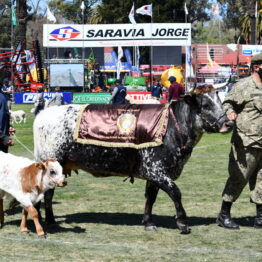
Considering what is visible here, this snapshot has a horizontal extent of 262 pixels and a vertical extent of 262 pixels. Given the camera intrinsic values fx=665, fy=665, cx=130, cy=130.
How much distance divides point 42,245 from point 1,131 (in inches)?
79.6

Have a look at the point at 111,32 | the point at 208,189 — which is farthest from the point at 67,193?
the point at 111,32

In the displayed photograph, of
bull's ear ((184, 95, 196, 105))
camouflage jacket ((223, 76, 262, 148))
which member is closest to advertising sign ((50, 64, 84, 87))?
bull's ear ((184, 95, 196, 105))

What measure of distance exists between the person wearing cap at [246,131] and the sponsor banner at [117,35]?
35.5m

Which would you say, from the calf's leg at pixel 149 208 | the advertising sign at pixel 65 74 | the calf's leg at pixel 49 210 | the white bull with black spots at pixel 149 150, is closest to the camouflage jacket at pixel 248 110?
the white bull with black spots at pixel 149 150

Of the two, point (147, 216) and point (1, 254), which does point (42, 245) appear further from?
point (147, 216)

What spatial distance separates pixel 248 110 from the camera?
8.02 m

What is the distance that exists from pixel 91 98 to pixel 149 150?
2460 centimetres

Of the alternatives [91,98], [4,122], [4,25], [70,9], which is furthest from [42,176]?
[4,25]

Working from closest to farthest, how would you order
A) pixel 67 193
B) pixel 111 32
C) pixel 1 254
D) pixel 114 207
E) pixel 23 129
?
pixel 1 254, pixel 114 207, pixel 67 193, pixel 23 129, pixel 111 32

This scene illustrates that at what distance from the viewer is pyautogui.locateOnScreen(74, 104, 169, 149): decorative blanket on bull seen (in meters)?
8.12

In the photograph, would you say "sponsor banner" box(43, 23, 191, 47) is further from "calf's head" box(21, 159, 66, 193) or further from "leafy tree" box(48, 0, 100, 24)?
"leafy tree" box(48, 0, 100, 24)

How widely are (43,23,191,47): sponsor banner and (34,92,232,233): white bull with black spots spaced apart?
3516 centimetres

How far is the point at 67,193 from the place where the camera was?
10.9 m

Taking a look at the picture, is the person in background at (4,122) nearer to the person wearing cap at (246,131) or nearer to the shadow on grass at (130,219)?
the shadow on grass at (130,219)
